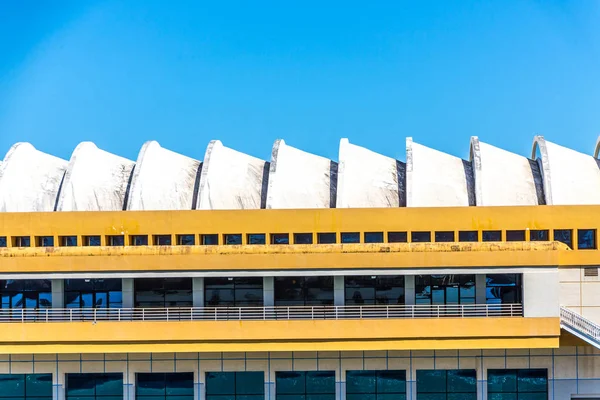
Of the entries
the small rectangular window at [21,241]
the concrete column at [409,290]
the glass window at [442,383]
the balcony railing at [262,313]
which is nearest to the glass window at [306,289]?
the balcony railing at [262,313]

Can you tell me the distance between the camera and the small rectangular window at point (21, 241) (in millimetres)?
29531

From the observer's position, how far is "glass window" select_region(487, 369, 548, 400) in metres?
28.6

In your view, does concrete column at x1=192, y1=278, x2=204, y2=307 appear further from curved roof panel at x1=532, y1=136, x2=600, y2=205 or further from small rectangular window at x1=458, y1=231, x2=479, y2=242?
curved roof panel at x1=532, y1=136, x2=600, y2=205

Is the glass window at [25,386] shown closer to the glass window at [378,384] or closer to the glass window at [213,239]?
the glass window at [213,239]

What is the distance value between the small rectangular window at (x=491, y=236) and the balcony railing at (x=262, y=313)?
301 cm

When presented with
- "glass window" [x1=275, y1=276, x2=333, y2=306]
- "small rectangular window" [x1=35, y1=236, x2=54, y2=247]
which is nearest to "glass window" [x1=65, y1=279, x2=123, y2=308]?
"small rectangular window" [x1=35, y1=236, x2=54, y2=247]

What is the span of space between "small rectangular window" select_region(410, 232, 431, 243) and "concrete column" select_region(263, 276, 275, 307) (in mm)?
6250

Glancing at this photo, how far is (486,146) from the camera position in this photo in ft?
113

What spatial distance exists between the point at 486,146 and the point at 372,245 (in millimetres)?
11110

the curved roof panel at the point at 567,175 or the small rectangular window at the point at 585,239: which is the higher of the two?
the curved roof panel at the point at 567,175

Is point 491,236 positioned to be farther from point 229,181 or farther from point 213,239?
Result: point 229,181

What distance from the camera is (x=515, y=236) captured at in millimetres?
28734

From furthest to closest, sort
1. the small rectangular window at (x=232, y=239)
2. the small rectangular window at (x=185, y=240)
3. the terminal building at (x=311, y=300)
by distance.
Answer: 1. the small rectangular window at (x=185, y=240)
2. the small rectangular window at (x=232, y=239)
3. the terminal building at (x=311, y=300)

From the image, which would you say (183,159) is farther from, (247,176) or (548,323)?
(548,323)
